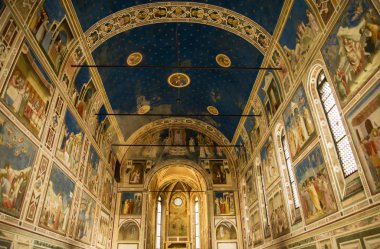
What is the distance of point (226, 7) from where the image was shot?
13055 mm

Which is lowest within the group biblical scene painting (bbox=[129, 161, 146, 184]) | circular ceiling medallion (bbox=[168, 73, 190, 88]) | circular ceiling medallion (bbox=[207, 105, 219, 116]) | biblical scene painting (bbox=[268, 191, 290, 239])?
biblical scene painting (bbox=[268, 191, 290, 239])

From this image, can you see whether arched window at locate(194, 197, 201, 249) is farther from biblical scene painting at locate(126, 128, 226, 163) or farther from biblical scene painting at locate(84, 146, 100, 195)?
biblical scene painting at locate(84, 146, 100, 195)

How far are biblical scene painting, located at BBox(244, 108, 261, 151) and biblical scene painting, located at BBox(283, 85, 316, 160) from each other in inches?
163

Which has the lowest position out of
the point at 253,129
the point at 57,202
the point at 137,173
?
the point at 57,202

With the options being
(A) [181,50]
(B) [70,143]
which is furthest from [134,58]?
(B) [70,143]

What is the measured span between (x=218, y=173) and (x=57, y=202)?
42.7ft

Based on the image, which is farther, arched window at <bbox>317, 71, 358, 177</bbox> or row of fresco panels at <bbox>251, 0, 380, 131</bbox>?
arched window at <bbox>317, 71, 358, 177</bbox>

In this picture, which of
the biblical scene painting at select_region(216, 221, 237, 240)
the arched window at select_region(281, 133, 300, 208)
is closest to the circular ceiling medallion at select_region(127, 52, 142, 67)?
the arched window at select_region(281, 133, 300, 208)

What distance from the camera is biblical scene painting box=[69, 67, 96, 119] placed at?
13.1 metres

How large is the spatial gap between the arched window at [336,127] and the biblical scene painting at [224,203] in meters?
13.1

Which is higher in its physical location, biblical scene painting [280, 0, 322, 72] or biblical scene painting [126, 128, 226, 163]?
biblical scene painting [126, 128, 226, 163]

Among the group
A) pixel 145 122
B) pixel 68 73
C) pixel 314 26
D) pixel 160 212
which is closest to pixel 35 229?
pixel 68 73

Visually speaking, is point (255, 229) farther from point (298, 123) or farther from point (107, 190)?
point (107, 190)

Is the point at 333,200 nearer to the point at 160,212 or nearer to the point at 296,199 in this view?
the point at 296,199
